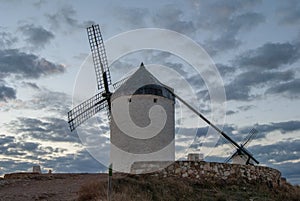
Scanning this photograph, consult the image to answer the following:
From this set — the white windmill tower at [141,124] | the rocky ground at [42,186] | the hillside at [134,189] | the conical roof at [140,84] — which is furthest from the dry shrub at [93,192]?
the conical roof at [140,84]

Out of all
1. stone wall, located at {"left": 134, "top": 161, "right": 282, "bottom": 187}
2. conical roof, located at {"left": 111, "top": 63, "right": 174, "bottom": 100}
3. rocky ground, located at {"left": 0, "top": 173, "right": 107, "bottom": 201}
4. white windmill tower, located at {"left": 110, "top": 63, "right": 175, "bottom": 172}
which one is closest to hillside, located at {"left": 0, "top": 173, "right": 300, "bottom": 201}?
rocky ground, located at {"left": 0, "top": 173, "right": 107, "bottom": 201}

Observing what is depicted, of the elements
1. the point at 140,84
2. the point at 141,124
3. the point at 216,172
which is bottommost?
the point at 216,172

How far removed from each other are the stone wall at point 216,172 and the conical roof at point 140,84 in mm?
5086

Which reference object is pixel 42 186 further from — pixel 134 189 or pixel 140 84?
pixel 140 84

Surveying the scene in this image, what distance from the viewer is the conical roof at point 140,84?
61.4 feet

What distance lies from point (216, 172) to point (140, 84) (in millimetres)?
5975

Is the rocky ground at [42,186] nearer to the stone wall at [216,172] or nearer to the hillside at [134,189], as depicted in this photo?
the hillside at [134,189]

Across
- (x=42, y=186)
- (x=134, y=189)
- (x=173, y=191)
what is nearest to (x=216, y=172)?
(x=173, y=191)

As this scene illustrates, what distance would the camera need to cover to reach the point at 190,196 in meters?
12.4

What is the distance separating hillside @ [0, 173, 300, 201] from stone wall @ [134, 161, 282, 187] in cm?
26

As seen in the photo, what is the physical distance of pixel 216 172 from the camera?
15.0 meters

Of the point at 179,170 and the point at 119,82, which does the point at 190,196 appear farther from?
the point at 119,82

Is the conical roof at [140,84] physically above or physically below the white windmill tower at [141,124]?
above

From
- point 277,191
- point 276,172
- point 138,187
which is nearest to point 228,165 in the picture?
point 277,191
